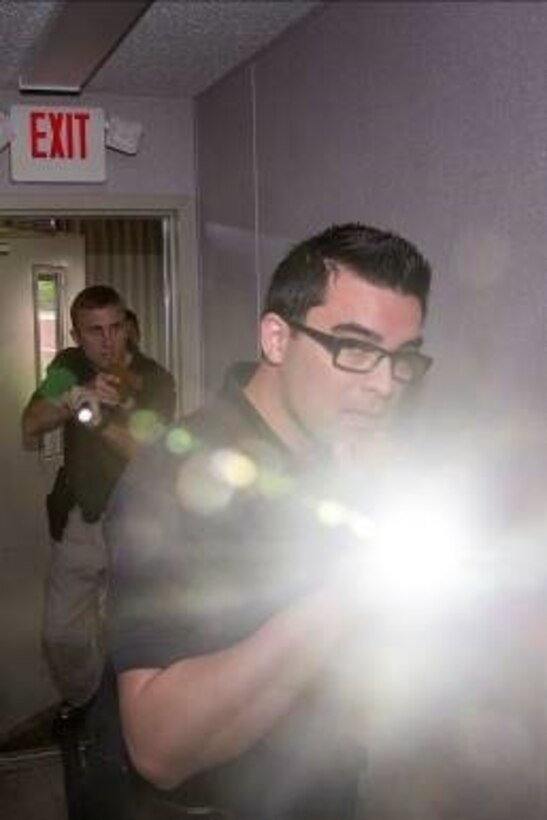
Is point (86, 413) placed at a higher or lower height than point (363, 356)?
lower

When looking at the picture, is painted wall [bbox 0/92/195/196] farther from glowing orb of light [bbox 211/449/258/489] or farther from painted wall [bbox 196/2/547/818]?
glowing orb of light [bbox 211/449/258/489]

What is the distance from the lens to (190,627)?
107 centimetres

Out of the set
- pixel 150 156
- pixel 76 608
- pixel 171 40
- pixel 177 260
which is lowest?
pixel 76 608

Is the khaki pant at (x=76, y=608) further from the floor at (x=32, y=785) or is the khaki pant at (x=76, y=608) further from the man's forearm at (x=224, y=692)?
the man's forearm at (x=224, y=692)

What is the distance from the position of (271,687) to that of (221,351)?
199 centimetres

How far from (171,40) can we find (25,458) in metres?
1.76

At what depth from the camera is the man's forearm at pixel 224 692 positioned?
96 cm

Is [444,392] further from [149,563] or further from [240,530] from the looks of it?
[149,563]

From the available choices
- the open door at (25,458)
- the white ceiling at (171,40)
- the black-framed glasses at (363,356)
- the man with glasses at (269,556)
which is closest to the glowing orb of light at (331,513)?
the man with glasses at (269,556)

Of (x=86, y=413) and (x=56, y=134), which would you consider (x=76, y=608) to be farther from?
(x=56, y=134)

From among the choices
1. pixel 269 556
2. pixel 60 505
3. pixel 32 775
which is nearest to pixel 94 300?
pixel 60 505

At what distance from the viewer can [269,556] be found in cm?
118

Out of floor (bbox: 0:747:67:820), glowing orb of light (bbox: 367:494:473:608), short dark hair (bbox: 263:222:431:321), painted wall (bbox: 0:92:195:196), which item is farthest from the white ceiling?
floor (bbox: 0:747:67:820)

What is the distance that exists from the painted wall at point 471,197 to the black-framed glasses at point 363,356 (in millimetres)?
293
